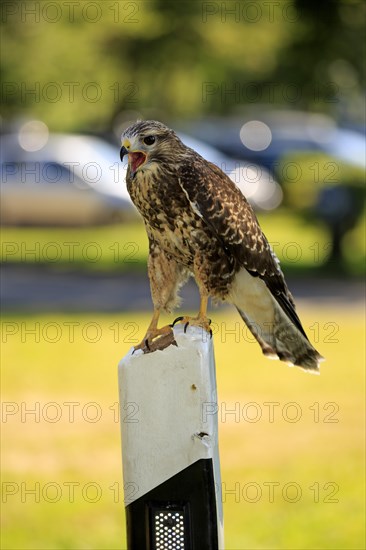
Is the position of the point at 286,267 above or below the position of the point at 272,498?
above

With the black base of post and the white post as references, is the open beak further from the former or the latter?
the black base of post

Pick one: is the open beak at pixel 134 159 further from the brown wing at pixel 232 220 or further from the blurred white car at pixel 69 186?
the blurred white car at pixel 69 186

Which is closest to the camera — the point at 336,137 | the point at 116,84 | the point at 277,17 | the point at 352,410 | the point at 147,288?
the point at 352,410

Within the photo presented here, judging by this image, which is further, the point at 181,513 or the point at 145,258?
the point at 145,258

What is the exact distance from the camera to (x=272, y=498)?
20.2 feet

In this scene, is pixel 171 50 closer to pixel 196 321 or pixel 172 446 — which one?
pixel 196 321

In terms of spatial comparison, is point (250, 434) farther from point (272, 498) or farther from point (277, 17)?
point (277, 17)

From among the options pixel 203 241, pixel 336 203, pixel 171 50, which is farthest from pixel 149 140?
pixel 171 50

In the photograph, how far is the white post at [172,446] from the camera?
298cm

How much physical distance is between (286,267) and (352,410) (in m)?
7.65

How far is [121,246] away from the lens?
1911 centimetres

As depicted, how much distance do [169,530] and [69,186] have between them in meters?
19.8

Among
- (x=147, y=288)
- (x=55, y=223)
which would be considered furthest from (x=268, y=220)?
(x=147, y=288)

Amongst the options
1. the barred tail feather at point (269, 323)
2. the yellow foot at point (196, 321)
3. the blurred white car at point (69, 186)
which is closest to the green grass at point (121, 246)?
the blurred white car at point (69, 186)
